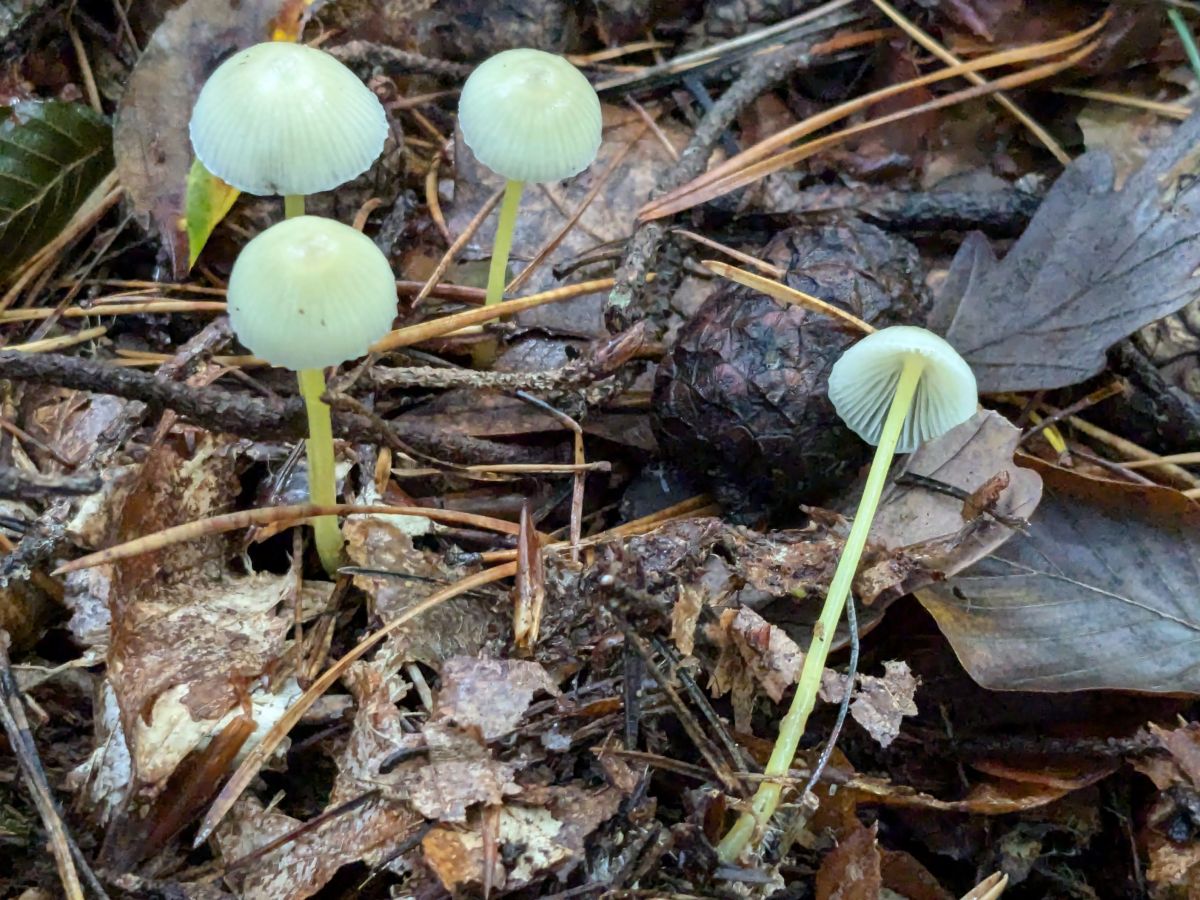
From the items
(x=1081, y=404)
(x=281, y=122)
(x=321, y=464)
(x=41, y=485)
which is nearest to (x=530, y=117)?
(x=281, y=122)

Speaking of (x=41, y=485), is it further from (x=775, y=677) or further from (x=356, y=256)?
(x=775, y=677)

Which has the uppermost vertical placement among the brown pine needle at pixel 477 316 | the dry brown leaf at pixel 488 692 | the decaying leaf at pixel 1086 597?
the brown pine needle at pixel 477 316

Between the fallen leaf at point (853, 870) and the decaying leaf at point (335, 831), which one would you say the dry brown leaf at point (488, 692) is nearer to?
the decaying leaf at point (335, 831)

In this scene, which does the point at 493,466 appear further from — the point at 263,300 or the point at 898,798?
the point at 898,798

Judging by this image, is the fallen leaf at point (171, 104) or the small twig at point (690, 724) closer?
the small twig at point (690, 724)

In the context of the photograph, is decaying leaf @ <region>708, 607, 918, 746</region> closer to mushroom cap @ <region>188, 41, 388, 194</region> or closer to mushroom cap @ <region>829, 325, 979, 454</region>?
mushroom cap @ <region>829, 325, 979, 454</region>

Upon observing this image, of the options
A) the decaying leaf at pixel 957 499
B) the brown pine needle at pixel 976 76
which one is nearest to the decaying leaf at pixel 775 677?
the decaying leaf at pixel 957 499

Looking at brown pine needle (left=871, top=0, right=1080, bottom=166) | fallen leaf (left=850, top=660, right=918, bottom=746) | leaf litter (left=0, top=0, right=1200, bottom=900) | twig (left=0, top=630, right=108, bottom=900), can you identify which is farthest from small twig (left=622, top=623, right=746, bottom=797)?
brown pine needle (left=871, top=0, right=1080, bottom=166)
